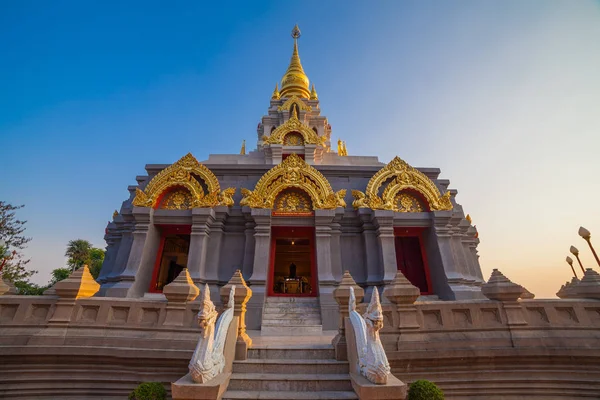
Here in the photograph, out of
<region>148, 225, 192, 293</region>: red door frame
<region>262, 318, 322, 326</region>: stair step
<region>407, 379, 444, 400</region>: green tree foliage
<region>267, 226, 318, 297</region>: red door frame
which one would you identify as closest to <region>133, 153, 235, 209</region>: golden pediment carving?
<region>148, 225, 192, 293</region>: red door frame

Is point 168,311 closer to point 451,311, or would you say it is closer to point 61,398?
point 61,398

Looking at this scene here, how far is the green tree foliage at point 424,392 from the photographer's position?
197 inches

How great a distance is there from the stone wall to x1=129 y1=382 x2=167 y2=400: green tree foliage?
62 cm

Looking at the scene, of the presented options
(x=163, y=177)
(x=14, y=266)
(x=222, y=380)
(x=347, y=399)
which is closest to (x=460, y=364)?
(x=347, y=399)

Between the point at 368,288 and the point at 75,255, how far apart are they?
5210 centimetres

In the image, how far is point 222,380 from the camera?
4.68 m

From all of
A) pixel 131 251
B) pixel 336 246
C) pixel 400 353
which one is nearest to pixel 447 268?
pixel 336 246

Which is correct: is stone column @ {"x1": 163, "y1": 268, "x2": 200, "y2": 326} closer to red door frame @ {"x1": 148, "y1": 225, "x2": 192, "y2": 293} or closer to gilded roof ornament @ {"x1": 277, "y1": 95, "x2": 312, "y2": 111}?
red door frame @ {"x1": 148, "y1": 225, "x2": 192, "y2": 293}

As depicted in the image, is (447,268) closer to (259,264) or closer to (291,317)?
(291,317)

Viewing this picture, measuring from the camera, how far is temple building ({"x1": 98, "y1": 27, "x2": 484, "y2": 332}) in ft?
37.5

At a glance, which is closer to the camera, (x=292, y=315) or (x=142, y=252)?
(x=292, y=315)

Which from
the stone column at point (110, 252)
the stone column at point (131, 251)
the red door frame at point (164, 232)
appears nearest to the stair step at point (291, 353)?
the stone column at point (131, 251)

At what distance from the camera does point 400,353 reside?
235 inches

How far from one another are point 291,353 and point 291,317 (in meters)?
4.03
